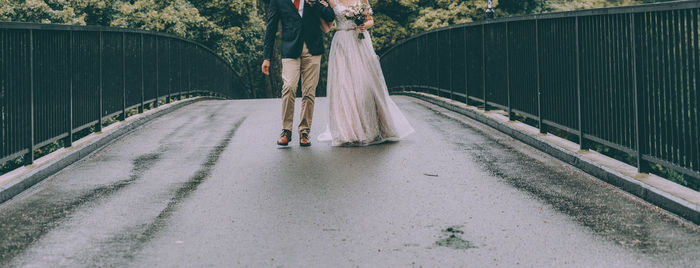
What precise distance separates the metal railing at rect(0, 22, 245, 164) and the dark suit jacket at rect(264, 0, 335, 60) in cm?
233

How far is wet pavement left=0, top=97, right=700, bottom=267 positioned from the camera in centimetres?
Answer: 510

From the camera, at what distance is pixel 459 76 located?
15.9 metres

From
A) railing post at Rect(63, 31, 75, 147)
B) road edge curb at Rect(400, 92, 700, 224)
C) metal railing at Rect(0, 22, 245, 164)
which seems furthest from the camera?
railing post at Rect(63, 31, 75, 147)

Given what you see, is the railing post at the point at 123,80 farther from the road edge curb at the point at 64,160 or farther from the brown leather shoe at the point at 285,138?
the brown leather shoe at the point at 285,138

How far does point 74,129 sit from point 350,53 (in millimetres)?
3379

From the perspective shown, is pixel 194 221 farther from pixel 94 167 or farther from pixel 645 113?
pixel 645 113

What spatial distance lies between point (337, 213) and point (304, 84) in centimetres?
455

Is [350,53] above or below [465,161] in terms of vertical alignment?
above

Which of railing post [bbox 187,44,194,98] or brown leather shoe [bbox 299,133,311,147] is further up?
railing post [bbox 187,44,194,98]

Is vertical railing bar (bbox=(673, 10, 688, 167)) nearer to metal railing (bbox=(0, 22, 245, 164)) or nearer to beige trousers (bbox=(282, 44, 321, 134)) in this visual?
beige trousers (bbox=(282, 44, 321, 134))

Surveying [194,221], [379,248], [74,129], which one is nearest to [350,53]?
[74,129]

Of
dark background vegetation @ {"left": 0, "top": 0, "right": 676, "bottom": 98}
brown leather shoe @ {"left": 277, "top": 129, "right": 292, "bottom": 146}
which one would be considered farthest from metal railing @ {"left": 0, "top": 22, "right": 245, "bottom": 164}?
dark background vegetation @ {"left": 0, "top": 0, "right": 676, "bottom": 98}

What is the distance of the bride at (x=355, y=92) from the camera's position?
10.5 metres

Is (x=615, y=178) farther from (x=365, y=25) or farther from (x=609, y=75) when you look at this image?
(x=365, y=25)
